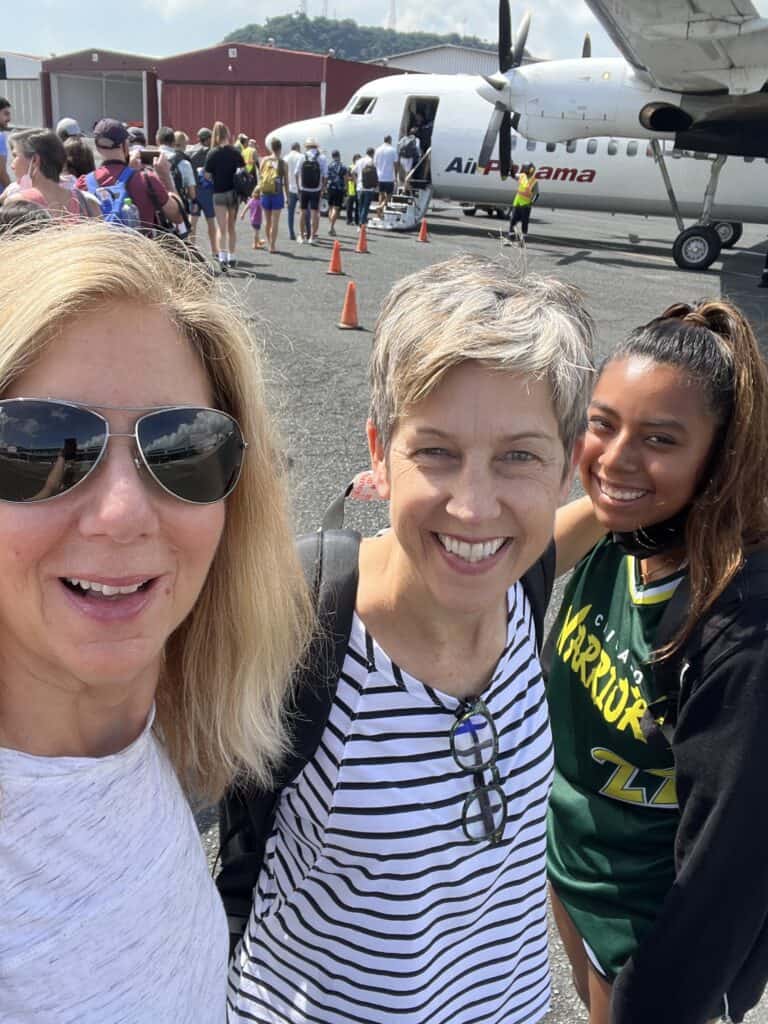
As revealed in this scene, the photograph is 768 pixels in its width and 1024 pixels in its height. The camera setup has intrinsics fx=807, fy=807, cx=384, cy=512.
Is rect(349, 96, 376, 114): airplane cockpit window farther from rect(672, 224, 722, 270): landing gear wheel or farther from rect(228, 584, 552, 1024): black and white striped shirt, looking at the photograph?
rect(228, 584, 552, 1024): black and white striped shirt

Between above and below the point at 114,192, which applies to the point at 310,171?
above

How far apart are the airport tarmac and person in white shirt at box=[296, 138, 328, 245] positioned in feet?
1.30

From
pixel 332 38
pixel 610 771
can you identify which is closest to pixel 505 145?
pixel 610 771

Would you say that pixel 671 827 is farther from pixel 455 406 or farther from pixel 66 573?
pixel 66 573

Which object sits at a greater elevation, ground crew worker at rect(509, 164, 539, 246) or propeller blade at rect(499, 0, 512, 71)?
propeller blade at rect(499, 0, 512, 71)

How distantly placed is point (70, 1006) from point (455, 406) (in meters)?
0.93

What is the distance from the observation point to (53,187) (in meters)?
5.77

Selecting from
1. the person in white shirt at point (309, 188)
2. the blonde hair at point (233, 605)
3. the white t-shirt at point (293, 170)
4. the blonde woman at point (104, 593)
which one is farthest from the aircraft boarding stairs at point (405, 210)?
the blonde woman at point (104, 593)

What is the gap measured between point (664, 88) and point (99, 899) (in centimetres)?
1679

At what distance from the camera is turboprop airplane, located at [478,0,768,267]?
39.9ft

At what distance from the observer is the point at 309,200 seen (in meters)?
15.6

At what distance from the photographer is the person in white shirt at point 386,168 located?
61.8 feet

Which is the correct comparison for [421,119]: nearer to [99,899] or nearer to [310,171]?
[310,171]

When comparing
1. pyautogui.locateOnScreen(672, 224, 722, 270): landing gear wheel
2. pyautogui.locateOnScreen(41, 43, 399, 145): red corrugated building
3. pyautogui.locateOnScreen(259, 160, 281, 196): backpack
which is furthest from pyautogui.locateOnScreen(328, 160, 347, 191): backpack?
pyautogui.locateOnScreen(41, 43, 399, 145): red corrugated building
